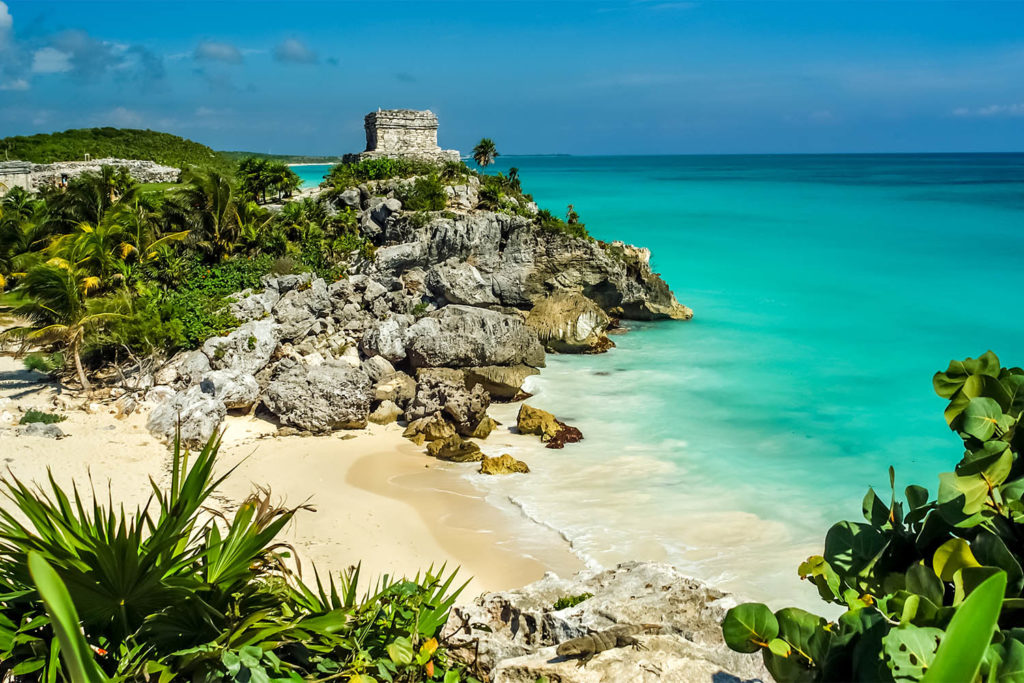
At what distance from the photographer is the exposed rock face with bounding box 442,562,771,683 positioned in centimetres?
326

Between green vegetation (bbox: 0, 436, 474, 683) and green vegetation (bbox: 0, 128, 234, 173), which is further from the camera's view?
green vegetation (bbox: 0, 128, 234, 173)

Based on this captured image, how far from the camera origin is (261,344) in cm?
1381

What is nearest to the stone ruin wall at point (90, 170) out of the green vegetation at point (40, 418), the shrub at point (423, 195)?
the shrub at point (423, 195)

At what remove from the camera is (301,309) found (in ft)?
50.2

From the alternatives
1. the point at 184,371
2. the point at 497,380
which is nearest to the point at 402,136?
A: the point at 497,380

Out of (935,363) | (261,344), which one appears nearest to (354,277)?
(261,344)

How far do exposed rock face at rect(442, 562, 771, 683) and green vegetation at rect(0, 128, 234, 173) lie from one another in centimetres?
3088

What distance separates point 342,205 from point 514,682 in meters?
18.6

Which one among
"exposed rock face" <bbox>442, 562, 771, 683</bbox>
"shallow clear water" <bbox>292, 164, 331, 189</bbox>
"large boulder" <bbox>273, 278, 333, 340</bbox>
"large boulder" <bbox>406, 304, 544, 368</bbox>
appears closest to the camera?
"exposed rock face" <bbox>442, 562, 771, 683</bbox>

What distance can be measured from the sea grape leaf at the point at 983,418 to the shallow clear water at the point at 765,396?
589cm

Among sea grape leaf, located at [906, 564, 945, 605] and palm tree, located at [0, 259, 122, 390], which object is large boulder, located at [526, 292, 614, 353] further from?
sea grape leaf, located at [906, 564, 945, 605]

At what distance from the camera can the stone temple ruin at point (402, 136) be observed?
26500mm

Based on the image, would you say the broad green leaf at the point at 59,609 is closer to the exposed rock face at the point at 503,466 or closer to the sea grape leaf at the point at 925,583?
the sea grape leaf at the point at 925,583

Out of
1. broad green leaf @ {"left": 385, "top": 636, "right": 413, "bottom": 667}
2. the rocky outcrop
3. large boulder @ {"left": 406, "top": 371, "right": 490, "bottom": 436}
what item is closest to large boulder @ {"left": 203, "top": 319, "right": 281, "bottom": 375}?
large boulder @ {"left": 406, "top": 371, "right": 490, "bottom": 436}
